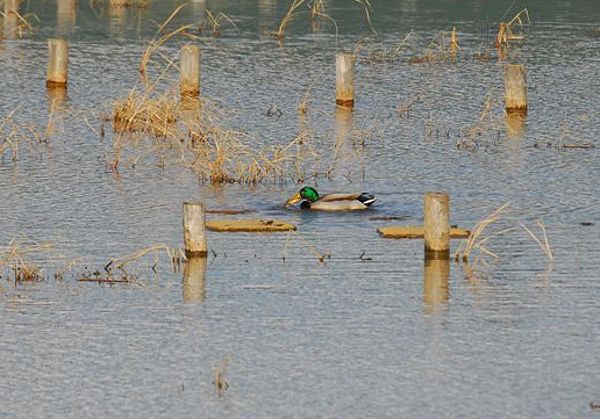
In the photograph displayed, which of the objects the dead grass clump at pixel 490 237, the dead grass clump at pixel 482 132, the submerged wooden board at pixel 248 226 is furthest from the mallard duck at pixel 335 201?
the dead grass clump at pixel 482 132

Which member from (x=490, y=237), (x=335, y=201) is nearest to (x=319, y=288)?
(x=490, y=237)

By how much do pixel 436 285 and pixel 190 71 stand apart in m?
18.5

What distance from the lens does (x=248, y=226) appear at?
26.2m

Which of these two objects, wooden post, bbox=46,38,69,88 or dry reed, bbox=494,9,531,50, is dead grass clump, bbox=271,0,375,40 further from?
wooden post, bbox=46,38,69,88

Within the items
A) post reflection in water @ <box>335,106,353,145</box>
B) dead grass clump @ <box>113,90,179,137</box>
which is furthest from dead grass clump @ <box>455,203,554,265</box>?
post reflection in water @ <box>335,106,353,145</box>

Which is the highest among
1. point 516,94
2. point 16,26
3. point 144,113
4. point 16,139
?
point 16,26

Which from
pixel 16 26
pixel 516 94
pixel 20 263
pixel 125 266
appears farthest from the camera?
pixel 16 26

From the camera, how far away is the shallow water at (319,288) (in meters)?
18.5

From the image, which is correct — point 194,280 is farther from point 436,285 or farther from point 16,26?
point 16,26

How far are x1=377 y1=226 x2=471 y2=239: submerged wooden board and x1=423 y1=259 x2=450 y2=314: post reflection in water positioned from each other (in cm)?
153

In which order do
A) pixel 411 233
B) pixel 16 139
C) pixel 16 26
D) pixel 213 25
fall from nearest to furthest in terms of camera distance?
pixel 411 233, pixel 16 139, pixel 16 26, pixel 213 25

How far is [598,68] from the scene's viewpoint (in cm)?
4619

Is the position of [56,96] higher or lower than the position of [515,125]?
higher

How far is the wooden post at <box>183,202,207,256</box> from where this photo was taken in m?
23.6
